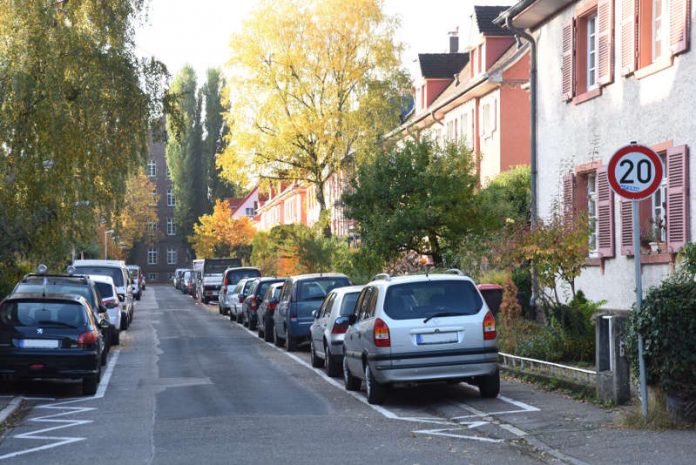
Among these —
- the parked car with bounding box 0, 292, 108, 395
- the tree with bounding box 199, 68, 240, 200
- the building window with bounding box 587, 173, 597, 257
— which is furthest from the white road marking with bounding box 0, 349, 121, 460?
the tree with bounding box 199, 68, 240, 200

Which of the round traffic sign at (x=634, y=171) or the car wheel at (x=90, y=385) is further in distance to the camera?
the car wheel at (x=90, y=385)

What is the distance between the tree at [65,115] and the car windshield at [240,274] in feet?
73.4

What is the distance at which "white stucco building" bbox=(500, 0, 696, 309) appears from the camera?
18750 mm

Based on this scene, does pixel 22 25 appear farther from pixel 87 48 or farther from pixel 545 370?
pixel 545 370

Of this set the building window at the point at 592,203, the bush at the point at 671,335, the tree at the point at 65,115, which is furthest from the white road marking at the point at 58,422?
the building window at the point at 592,203

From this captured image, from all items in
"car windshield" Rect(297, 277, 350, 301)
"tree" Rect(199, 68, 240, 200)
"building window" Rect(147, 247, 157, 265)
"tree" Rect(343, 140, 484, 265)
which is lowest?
"car windshield" Rect(297, 277, 350, 301)

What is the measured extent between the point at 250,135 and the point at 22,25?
990 inches

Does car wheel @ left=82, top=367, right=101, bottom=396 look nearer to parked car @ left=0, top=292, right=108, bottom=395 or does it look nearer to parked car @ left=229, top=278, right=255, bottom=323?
parked car @ left=0, top=292, right=108, bottom=395

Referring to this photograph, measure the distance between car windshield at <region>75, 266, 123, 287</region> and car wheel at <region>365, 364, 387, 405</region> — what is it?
24.3m

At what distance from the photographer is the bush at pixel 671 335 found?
36.8ft

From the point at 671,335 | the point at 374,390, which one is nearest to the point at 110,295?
the point at 374,390

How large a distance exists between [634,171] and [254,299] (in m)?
24.4

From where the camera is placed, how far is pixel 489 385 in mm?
14672

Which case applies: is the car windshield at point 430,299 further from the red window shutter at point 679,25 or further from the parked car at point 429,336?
the red window shutter at point 679,25
